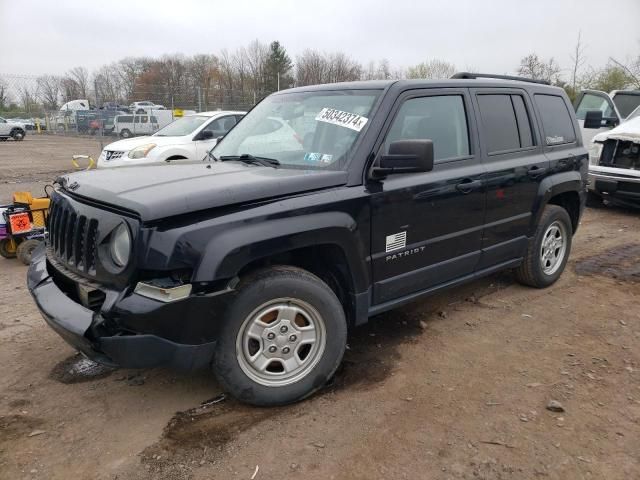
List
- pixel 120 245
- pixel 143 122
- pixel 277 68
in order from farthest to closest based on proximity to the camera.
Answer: pixel 277 68 → pixel 143 122 → pixel 120 245

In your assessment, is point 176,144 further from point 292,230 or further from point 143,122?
point 143,122

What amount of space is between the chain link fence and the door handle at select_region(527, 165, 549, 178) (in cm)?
1956

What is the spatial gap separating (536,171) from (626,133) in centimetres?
509

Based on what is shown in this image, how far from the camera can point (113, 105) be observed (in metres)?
29.0

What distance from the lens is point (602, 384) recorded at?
3.21 m

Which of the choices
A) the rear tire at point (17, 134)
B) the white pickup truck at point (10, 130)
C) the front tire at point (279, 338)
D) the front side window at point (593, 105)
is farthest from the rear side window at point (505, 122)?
the rear tire at point (17, 134)

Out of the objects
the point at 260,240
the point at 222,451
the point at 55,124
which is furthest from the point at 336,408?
the point at 55,124

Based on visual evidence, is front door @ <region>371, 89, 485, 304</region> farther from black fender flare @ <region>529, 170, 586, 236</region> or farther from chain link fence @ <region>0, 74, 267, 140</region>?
chain link fence @ <region>0, 74, 267, 140</region>

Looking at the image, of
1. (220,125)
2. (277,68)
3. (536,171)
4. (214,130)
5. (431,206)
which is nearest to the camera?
(431,206)

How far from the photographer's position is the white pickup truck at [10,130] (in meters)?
30.0

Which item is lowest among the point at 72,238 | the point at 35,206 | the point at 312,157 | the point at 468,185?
the point at 35,206

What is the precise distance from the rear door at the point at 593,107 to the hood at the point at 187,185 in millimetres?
8977

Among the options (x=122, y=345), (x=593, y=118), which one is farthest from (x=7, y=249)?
(x=593, y=118)

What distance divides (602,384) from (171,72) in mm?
45587
